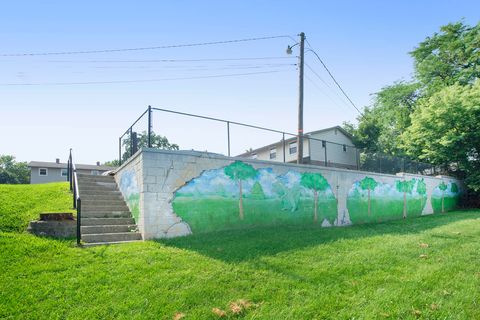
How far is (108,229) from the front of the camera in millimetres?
7680

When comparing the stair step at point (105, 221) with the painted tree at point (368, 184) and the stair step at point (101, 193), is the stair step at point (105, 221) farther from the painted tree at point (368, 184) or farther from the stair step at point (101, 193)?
the painted tree at point (368, 184)

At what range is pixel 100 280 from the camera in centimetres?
465

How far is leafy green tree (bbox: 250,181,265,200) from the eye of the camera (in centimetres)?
972

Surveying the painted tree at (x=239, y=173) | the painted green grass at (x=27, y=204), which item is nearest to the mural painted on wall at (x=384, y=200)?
the painted tree at (x=239, y=173)

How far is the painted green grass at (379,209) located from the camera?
1322 cm

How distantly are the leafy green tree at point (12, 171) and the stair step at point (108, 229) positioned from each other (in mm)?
50358

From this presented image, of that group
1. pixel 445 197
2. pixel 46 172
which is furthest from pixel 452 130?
pixel 46 172

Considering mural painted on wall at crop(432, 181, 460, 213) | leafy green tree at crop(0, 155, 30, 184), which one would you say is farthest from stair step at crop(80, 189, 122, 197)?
leafy green tree at crop(0, 155, 30, 184)

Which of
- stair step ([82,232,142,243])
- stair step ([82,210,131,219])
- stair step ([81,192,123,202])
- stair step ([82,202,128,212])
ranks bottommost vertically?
stair step ([82,232,142,243])

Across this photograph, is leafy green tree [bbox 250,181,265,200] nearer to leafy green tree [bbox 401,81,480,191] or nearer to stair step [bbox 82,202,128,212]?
→ stair step [bbox 82,202,128,212]

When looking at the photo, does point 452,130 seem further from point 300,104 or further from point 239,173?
point 239,173

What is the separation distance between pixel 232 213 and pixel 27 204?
242 inches

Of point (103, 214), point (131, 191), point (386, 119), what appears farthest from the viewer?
point (386, 119)

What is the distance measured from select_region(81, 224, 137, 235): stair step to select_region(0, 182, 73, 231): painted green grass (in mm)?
1391
